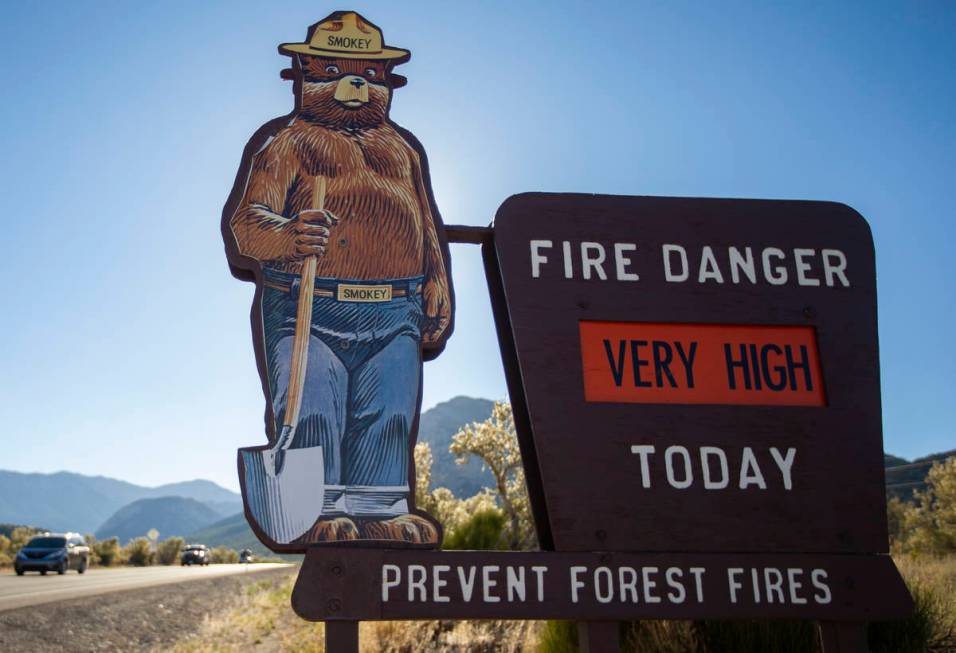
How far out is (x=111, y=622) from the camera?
450 inches

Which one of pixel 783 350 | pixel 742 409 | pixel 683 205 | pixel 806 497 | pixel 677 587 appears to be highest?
pixel 683 205

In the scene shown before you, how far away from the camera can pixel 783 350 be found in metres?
4.27

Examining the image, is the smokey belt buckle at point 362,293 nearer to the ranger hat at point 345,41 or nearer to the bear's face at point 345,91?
the bear's face at point 345,91

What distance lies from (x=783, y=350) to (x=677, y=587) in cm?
156

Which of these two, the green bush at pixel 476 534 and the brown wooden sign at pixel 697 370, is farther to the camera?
the green bush at pixel 476 534

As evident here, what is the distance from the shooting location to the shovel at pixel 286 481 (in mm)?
3725

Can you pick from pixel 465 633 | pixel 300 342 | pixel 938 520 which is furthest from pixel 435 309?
pixel 938 520

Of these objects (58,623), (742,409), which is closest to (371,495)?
(742,409)

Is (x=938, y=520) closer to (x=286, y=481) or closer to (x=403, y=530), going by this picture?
(x=403, y=530)

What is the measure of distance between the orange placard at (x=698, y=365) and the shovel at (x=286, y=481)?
159 centimetres

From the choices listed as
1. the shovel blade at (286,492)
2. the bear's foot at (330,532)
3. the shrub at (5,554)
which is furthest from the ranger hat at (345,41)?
the shrub at (5,554)

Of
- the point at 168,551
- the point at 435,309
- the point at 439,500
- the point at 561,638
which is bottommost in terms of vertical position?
the point at 168,551

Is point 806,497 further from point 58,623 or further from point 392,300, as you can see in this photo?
point 58,623

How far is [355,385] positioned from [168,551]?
154 ft
